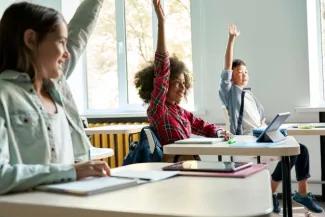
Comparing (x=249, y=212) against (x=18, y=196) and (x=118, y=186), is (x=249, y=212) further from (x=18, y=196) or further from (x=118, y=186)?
(x=18, y=196)

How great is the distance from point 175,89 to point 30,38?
1.54 m

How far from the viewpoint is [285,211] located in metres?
2.71

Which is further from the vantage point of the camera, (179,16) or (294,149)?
(179,16)

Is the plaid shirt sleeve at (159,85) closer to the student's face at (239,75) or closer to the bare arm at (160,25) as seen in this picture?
the bare arm at (160,25)

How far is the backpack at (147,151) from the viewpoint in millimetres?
2438

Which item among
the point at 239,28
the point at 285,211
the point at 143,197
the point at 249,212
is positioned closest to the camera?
the point at 249,212

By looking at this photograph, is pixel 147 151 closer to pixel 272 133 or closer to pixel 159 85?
pixel 159 85

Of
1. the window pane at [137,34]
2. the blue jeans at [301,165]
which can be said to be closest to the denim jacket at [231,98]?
the blue jeans at [301,165]

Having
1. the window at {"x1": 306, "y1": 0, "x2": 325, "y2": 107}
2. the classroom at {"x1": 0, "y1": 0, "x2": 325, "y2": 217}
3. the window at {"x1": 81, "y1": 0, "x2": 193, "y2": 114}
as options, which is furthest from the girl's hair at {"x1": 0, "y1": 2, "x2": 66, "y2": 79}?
the window at {"x1": 81, "y1": 0, "x2": 193, "y2": 114}

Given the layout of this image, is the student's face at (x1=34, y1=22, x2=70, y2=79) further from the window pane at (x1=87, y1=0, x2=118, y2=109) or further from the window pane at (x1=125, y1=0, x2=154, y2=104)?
the window pane at (x1=87, y1=0, x2=118, y2=109)

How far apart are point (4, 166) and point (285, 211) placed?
1.98m

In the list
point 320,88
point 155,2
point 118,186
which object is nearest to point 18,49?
point 118,186

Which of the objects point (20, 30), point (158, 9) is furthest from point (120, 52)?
point (20, 30)

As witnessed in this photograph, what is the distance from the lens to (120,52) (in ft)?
18.1
